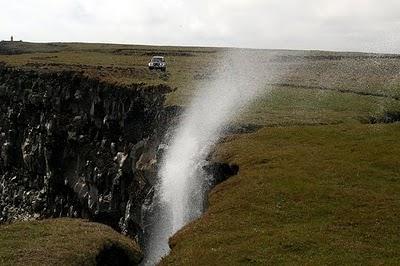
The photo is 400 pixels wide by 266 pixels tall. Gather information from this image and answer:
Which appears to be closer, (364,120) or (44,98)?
(364,120)

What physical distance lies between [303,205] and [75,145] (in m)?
62.8

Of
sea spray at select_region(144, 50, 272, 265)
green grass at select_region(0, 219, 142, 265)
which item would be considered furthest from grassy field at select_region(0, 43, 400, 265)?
green grass at select_region(0, 219, 142, 265)

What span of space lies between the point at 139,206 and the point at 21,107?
184 feet

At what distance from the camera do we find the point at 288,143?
5100 centimetres

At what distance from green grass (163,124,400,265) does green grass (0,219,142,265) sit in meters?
4.96

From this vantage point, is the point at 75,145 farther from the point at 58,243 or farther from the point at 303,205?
the point at 303,205

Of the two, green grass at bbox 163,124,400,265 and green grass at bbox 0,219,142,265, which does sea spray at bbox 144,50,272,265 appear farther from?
green grass at bbox 0,219,142,265

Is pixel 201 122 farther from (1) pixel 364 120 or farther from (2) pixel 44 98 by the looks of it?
(2) pixel 44 98

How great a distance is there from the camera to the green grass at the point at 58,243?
33438 millimetres

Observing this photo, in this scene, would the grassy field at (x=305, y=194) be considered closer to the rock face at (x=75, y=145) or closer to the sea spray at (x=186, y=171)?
the sea spray at (x=186, y=171)

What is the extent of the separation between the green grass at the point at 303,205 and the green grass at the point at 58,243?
16.3 feet

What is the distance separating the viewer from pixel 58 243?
35656 millimetres

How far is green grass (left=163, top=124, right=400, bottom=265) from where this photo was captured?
30375mm

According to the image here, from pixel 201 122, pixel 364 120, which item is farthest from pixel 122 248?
pixel 364 120
